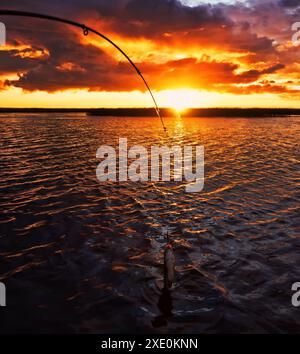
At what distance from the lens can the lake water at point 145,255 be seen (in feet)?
26.9

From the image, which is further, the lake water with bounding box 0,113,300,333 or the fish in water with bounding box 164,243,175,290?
the fish in water with bounding box 164,243,175,290

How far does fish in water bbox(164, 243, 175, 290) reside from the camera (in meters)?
8.44

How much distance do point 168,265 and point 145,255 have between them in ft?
9.42

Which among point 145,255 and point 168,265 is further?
point 145,255

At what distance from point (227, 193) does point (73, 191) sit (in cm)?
912

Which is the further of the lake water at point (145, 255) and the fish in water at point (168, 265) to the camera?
the fish in water at point (168, 265)

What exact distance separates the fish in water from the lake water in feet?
1.32

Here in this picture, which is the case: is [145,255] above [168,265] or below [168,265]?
below

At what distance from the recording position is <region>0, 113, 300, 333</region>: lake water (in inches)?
322

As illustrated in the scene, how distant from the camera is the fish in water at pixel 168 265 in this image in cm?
844

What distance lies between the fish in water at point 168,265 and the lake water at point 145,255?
40 cm

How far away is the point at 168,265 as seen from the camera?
8.61m
